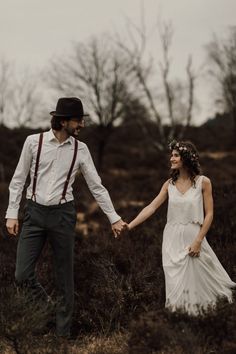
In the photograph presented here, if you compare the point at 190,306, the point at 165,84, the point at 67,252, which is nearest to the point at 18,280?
the point at 67,252

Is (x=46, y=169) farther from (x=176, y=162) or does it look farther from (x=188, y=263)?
(x=188, y=263)

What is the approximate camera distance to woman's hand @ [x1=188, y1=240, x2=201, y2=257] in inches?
192

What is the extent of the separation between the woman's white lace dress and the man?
0.88m

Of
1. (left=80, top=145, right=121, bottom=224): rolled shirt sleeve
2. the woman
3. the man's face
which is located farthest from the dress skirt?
the man's face

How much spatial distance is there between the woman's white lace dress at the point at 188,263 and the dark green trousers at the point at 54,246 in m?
0.89

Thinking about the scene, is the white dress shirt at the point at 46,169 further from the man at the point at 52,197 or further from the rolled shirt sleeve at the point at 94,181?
the rolled shirt sleeve at the point at 94,181

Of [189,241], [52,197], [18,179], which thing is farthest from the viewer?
[189,241]

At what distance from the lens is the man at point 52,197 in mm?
4785

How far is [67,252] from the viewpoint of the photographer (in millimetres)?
4945

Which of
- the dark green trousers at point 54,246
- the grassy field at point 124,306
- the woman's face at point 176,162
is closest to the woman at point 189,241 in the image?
the woman's face at point 176,162

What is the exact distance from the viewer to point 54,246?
494 centimetres

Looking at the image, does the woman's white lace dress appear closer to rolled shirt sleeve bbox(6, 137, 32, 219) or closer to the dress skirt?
the dress skirt

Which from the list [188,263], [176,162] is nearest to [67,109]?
[176,162]

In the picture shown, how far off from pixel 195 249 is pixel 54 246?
4.05 feet
